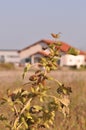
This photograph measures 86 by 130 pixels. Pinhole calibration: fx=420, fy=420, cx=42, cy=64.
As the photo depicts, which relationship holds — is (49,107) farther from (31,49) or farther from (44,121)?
(31,49)

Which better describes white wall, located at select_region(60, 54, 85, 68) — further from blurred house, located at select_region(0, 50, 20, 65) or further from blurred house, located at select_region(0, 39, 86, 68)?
blurred house, located at select_region(0, 50, 20, 65)

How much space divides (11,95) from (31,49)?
2406 inches

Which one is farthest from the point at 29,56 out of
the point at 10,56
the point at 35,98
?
the point at 35,98

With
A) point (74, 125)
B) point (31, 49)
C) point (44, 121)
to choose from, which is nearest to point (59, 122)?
point (74, 125)

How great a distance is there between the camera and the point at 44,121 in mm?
2070

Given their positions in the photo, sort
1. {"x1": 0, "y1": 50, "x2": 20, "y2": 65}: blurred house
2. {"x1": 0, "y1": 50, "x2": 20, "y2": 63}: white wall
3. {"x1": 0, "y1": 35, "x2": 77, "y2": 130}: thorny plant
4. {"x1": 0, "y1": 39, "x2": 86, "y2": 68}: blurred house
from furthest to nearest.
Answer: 1. {"x1": 0, "y1": 50, "x2": 20, "y2": 63}: white wall
2. {"x1": 0, "y1": 50, "x2": 20, "y2": 65}: blurred house
3. {"x1": 0, "y1": 39, "x2": 86, "y2": 68}: blurred house
4. {"x1": 0, "y1": 35, "x2": 77, "y2": 130}: thorny plant

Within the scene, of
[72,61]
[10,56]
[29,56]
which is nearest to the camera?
[72,61]

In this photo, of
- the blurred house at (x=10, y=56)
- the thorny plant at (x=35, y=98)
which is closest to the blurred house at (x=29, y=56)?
the blurred house at (x=10, y=56)

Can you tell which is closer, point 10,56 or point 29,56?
point 29,56

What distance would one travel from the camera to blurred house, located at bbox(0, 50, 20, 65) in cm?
6456

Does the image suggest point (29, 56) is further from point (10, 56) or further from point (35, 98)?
point (35, 98)

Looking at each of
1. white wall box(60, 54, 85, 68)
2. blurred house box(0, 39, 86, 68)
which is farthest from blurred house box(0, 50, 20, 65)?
white wall box(60, 54, 85, 68)

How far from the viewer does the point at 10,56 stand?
67.6 metres

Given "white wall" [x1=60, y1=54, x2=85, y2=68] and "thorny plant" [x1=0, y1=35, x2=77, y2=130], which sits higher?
"thorny plant" [x1=0, y1=35, x2=77, y2=130]
